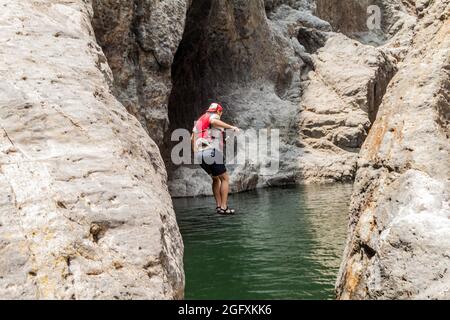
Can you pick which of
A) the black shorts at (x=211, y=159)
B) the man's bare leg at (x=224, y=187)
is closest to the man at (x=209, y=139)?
the black shorts at (x=211, y=159)

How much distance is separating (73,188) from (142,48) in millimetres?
11721

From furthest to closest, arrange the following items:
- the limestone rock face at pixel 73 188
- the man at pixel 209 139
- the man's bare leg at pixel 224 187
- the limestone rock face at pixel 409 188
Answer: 1. the man's bare leg at pixel 224 187
2. the man at pixel 209 139
3. the limestone rock face at pixel 409 188
4. the limestone rock face at pixel 73 188

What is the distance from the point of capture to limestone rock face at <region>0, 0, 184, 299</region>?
10.7 ft

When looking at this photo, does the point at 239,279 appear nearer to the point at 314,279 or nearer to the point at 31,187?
the point at 314,279

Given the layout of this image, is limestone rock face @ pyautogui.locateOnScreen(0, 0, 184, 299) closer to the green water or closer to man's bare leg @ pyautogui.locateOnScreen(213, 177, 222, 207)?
the green water

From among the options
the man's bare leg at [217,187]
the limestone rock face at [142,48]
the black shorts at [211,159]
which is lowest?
the man's bare leg at [217,187]

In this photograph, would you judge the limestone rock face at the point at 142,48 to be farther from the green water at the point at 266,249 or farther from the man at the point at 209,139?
the man at the point at 209,139

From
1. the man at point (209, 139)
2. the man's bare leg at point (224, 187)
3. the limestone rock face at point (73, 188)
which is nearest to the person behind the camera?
the limestone rock face at point (73, 188)

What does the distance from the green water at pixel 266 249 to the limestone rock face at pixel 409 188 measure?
1.34 m

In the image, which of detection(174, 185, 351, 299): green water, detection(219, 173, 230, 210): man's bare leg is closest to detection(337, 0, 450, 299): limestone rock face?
detection(174, 185, 351, 299): green water

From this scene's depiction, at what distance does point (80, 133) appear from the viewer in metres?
4.32

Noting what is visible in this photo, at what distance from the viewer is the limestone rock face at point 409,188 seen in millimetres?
3496
